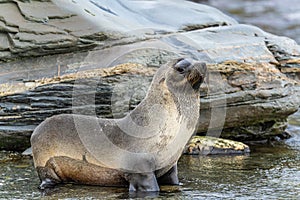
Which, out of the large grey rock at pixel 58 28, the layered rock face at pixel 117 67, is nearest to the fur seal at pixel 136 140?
the layered rock face at pixel 117 67

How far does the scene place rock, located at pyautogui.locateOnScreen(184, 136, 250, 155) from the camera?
692 cm

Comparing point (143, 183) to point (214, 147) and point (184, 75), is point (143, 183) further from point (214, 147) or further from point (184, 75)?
point (214, 147)

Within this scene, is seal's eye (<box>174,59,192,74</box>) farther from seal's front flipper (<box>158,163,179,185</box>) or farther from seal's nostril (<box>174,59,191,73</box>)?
seal's front flipper (<box>158,163,179,185</box>)

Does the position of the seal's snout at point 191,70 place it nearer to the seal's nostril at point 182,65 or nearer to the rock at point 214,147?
the seal's nostril at point 182,65

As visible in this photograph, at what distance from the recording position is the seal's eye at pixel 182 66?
16.7ft

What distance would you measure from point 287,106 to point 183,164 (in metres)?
1.69

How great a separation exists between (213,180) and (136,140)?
0.78 m

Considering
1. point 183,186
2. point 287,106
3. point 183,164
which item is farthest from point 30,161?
point 287,106

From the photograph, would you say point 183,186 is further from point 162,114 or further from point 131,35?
point 131,35

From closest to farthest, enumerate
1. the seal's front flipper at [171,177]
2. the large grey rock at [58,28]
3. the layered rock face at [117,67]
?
the seal's front flipper at [171,177]
the layered rock face at [117,67]
the large grey rock at [58,28]

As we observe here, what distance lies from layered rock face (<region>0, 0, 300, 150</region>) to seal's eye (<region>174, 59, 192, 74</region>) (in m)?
1.78

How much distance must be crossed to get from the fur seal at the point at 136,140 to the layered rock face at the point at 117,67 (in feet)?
4.92

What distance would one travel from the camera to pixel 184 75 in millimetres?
5105

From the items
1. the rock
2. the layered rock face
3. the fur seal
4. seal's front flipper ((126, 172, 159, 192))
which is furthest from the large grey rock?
seal's front flipper ((126, 172, 159, 192))
